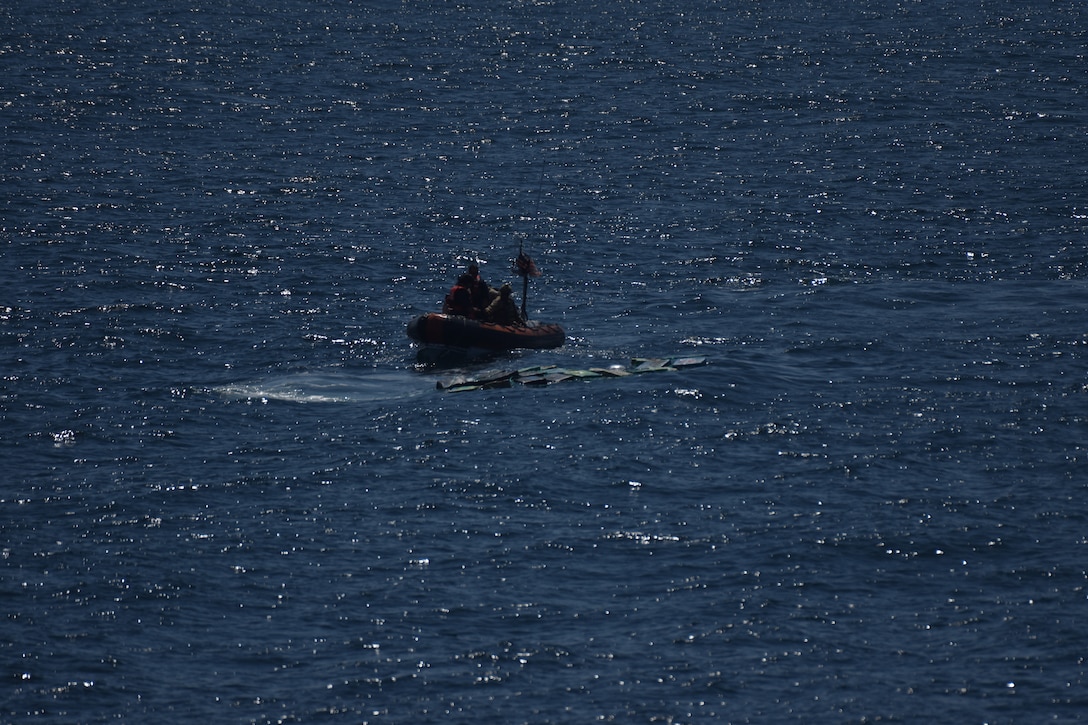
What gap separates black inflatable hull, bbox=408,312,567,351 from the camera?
36906mm

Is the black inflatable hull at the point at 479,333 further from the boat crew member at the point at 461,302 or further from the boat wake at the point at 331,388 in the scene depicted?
the boat wake at the point at 331,388

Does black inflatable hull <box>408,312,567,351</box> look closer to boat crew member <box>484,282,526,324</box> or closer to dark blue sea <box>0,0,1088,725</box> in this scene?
boat crew member <box>484,282,526,324</box>

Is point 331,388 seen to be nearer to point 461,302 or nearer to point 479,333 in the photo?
point 479,333

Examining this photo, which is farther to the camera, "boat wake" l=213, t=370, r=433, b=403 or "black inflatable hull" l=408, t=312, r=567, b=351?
"black inflatable hull" l=408, t=312, r=567, b=351

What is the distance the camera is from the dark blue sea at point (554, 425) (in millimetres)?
22672

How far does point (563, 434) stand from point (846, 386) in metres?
7.00

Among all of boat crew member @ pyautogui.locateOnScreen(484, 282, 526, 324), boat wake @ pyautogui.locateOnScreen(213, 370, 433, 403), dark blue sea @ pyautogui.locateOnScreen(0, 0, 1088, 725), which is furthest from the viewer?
boat crew member @ pyautogui.locateOnScreen(484, 282, 526, 324)

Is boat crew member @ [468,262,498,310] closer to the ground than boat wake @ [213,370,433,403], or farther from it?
farther from it

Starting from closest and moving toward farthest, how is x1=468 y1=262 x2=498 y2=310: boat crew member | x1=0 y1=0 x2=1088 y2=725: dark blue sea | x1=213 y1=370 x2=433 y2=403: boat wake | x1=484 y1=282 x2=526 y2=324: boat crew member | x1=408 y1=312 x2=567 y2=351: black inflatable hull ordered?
x1=0 y1=0 x2=1088 y2=725: dark blue sea, x1=213 y1=370 x2=433 y2=403: boat wake, x1=408 y1=312 x2=567 y2=351: black inflatable hull, x1=484 y1=282 x2=526 y2=324: boat crew member, x1=468 y1=262 x2=498 y2=310: boat crew member

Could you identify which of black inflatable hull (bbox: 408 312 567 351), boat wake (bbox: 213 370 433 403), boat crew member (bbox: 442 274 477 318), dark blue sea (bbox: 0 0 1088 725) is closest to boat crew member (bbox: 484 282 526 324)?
black inflatable hull (bbox: 408 312 567 351)

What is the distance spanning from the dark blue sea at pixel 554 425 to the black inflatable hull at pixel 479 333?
0.45 metres

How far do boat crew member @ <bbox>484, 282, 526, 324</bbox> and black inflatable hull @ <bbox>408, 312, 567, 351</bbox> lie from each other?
216 mm

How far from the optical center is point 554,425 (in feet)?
108

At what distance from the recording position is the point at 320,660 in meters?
22.7
